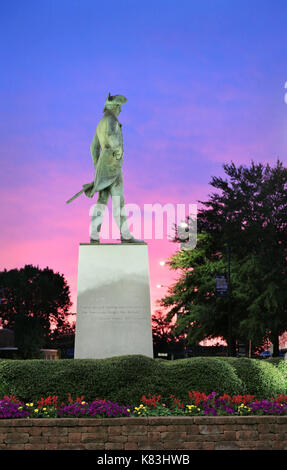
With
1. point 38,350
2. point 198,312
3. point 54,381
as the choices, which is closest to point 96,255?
point 54,381

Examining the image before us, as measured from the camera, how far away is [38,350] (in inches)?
2106

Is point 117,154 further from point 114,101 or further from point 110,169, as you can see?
point 114,101

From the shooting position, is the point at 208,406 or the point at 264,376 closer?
the point at 208,406

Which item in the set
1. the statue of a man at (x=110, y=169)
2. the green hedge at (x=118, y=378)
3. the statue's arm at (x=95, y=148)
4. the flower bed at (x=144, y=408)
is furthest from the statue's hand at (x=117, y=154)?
the flower bed at (x=144, y=408)

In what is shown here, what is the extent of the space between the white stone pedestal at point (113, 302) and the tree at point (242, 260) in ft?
65.1

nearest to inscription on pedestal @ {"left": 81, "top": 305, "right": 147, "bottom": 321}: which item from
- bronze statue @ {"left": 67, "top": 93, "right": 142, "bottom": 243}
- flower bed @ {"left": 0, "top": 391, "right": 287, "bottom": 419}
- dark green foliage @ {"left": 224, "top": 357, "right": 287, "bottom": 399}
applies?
bronze statue @ {"left": 67, "top": 93, "right": 142, "bottom": 243}

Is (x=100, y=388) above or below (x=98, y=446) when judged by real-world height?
above

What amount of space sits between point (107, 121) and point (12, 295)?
209 feet

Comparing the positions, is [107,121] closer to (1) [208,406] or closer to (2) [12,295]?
(1) [208,406]

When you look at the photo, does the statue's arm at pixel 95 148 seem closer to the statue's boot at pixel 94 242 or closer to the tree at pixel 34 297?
the statue's boot at pixel 94 242

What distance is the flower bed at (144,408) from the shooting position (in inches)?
409

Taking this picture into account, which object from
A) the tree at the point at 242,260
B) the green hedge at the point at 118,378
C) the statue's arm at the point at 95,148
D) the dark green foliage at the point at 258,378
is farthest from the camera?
the tree at the point at 242,260
